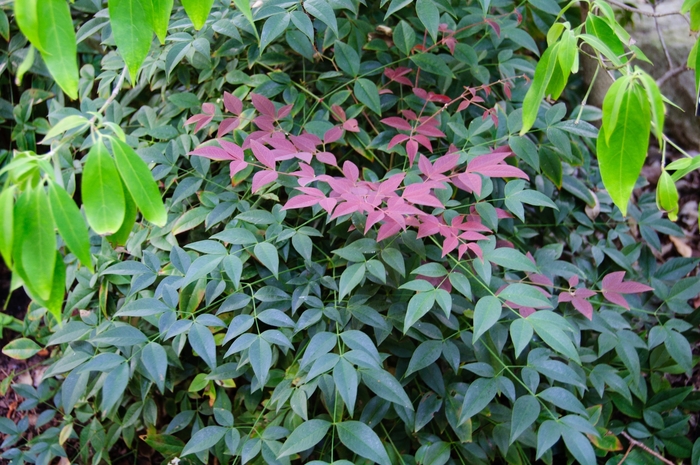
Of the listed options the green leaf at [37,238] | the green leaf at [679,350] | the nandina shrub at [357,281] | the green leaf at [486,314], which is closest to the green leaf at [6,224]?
the green leaf at [37,238]

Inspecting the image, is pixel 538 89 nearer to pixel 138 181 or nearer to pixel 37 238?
pixel 138 181

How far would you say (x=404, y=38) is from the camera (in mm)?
1742

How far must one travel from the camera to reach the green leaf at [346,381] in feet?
3.95

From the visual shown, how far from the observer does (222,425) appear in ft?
4.77

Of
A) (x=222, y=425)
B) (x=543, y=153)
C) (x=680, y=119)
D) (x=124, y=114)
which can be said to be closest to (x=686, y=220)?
(x=680, y=119)

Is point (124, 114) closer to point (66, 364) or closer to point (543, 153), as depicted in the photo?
point (66, 364)

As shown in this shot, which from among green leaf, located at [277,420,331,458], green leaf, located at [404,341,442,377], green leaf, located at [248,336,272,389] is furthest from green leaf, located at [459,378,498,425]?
green leaf, located at [248,336,272,389]

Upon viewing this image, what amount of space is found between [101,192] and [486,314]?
2.67 ft

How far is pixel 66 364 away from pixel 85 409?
0.30m

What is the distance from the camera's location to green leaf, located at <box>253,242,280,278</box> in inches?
53.5

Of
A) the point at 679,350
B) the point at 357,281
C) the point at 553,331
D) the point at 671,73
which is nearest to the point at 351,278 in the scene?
the point at 357,281

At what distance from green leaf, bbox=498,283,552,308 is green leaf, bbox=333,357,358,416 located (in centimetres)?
38

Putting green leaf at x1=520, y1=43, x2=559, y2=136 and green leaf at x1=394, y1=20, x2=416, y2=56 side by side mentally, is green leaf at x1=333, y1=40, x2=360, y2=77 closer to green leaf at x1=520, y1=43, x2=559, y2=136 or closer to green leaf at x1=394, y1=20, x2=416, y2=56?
green leaf at x1=394, y1=20, x2=416, y2=56

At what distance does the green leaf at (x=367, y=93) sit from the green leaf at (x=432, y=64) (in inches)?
6.7
